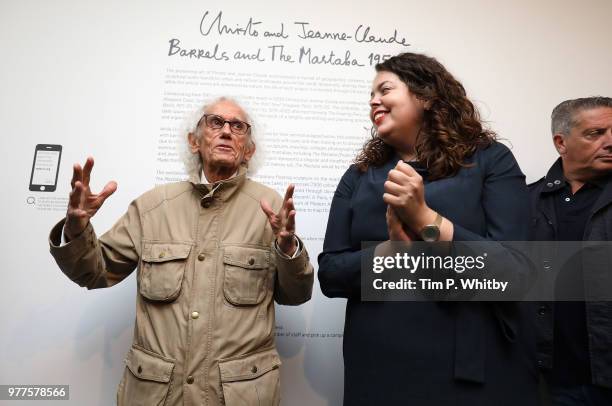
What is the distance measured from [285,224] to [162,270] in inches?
15.6

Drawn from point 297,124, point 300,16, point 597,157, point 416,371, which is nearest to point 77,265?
point 416,371

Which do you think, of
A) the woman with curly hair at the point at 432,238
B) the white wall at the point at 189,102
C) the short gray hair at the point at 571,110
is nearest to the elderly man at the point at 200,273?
the woman with curly hair at the point at 432,238

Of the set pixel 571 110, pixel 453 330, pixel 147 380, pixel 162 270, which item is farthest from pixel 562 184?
pixel 147 380

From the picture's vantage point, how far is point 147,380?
1.14 m

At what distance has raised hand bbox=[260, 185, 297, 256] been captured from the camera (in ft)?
3.60

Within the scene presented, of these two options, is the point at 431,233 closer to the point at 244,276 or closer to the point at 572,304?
the point at 244,276

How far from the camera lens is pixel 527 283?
0.98m

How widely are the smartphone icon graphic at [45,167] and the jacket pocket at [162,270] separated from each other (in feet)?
2.81

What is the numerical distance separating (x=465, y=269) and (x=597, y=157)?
92 cm

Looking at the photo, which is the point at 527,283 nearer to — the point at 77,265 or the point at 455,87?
the point at 455,87

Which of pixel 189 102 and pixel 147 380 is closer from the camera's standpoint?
pixel 147 380

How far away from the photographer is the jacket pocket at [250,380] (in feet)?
3.68

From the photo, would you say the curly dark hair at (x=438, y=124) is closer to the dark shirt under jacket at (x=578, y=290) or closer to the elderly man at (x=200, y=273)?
the elderly man at (x=200, y=273)

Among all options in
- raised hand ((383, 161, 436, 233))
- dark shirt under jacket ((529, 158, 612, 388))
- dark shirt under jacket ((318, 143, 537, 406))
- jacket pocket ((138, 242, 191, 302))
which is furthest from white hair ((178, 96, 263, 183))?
dark shirt under jacket ((529, 158, 612, 388))
